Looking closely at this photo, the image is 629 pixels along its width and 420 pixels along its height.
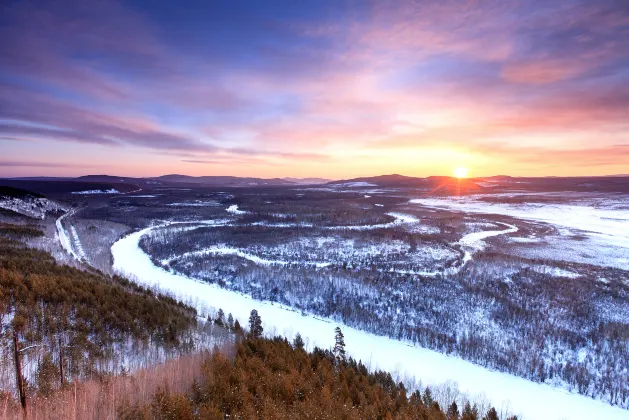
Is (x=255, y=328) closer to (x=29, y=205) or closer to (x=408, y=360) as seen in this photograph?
(x=408, y=360)

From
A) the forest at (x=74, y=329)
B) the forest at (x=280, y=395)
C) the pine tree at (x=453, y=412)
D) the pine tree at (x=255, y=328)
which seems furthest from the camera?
the pine tree at (x=255, y=328)

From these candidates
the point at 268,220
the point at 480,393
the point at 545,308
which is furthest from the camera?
the point at 268,220

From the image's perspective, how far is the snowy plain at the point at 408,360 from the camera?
1309 cm

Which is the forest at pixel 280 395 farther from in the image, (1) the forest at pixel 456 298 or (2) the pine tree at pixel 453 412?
(1) the forest at pixel 456 298

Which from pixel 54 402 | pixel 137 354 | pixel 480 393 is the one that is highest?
pixel 54 402

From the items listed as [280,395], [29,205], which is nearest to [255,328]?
[280,395]

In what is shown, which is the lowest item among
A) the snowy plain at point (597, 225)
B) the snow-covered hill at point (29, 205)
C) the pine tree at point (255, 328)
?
the pine tree at point (255, 328)

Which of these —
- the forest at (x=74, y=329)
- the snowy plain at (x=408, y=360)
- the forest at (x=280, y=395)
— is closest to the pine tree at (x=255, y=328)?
the snowy plain at (x=408, y=360)

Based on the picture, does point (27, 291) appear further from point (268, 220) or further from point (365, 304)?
point (268, 220)

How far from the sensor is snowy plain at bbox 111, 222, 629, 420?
13.1 meters

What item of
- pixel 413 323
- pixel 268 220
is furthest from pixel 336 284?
pixel 268 220

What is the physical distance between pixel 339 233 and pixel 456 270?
19.6 metres

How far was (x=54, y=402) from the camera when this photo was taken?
26.1 feet

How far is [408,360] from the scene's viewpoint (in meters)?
16.4
